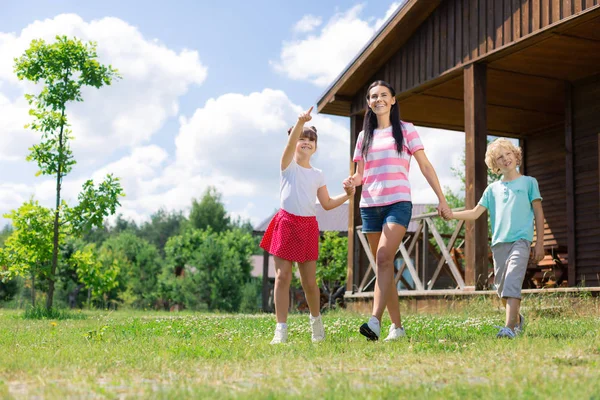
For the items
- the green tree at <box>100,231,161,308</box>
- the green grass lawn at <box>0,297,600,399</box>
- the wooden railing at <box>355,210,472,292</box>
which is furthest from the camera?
the green tree at <box>100,231,161,308</box>

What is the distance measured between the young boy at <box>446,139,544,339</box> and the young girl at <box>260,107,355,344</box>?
116cm

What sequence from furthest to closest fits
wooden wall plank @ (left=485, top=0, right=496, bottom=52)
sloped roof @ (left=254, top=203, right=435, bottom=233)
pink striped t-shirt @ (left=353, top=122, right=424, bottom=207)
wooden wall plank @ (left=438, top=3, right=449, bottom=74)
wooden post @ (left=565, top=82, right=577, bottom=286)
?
sloped roof @ (left=254, top=203, right=435, bottom=233) → wooden post @ (left=565, top=82, right=577, bottom=286) → wooden wall plank @ (left=438, top=3, right=449, bottom=74) → wooden wall plank @ (left=485, top=0, right=496, bottom=52) → pink striped t-shirt @ (left=353, top=122, right=424, bottom=207)

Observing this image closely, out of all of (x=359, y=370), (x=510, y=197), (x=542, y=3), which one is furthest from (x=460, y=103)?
(x=359, y=370)

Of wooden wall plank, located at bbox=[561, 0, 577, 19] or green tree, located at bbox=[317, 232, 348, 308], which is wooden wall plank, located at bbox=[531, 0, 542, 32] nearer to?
wooden wall plank, located at bbox=[561, 0, 577, 19]

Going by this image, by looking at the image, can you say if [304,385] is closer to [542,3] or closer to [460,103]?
[542,3]

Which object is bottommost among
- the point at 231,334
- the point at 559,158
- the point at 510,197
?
the point at 231,334

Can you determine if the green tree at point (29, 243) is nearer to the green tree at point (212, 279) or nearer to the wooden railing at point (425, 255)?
the wooden railing at point (425, 255)

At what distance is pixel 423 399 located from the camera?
274 cm

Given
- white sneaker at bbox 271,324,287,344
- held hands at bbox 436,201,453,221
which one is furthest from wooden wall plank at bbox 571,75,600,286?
white sneaker at bbox 271,324,287,344

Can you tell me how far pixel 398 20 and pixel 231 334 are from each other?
22.3 feet

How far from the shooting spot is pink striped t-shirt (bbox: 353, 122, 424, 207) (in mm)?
5270

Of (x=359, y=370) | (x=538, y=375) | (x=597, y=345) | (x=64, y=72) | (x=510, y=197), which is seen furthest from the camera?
(x=64, y=72)

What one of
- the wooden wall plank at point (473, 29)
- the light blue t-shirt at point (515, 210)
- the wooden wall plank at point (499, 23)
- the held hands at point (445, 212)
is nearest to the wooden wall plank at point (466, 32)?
the wooden wall plank at point (473, 29)

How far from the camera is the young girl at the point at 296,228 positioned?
17.4 feet
